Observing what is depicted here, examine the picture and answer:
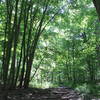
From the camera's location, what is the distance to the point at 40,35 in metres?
16.8

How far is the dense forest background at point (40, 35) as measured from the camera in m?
9.82

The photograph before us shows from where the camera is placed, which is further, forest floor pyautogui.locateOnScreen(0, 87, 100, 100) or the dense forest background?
the dense forest background

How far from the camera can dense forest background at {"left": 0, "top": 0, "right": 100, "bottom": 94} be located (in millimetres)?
9820

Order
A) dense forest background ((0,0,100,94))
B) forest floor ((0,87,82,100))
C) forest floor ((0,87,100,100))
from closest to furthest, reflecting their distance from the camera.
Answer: forest floor ((0,87,100,100)), forest floor ((0,87,82,100)), dense forest background ((0,0,100,94))

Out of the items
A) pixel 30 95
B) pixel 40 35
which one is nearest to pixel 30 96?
pixel 30 95

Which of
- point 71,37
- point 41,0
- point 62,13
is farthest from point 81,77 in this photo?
point 41,0

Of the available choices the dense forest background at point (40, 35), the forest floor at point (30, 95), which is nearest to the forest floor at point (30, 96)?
the forest floor at point (30, 95)

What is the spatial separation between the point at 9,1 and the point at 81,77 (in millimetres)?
33488

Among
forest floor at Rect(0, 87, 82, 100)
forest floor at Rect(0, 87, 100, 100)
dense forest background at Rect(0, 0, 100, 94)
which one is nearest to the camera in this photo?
forest floor at Rect(0, 87, 100, 100)

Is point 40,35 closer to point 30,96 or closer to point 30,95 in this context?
point 30,95

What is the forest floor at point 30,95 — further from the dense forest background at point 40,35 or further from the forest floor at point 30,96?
the dense forest background at point 40,35

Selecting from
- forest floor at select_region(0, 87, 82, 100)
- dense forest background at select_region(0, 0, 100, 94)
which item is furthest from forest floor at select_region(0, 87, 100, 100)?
dense forest background at select_region(0, 0, 100, 94)

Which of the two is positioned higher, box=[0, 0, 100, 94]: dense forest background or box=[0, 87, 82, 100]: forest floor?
box=[0, 0, 100, 94]: dense forest background

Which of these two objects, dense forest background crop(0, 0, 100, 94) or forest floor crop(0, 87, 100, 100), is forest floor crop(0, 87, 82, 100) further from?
dense forest background crop(0, 0, 100, 94)
